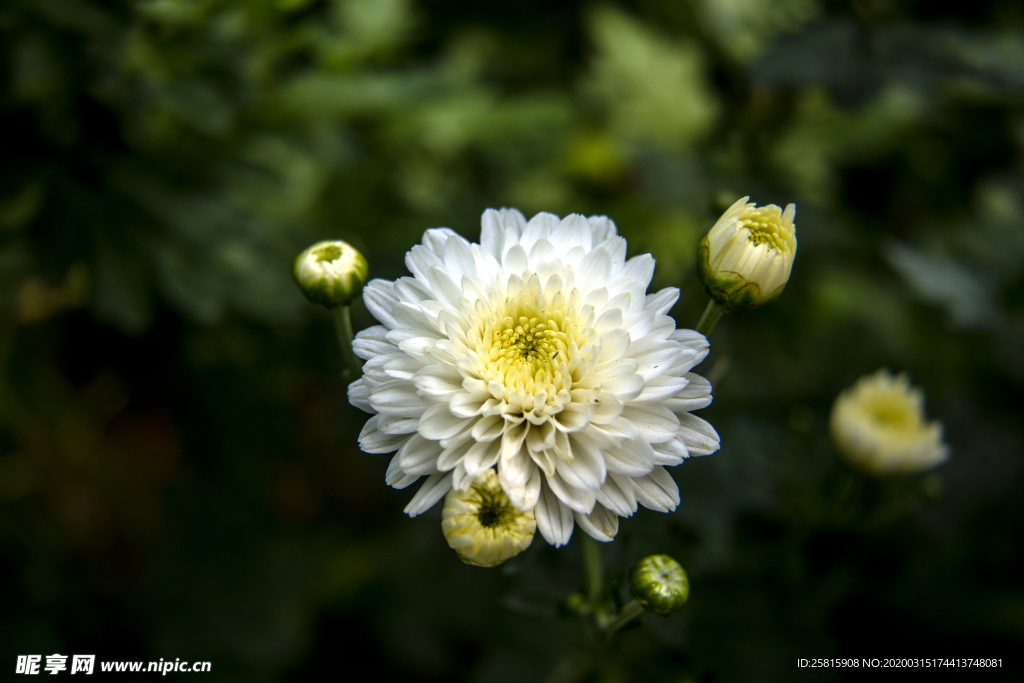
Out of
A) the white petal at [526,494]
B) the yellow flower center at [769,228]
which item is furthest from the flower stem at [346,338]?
the yellow flower center at [769,228]

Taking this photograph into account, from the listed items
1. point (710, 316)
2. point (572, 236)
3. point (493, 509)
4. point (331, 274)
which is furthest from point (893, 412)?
point (331, 274)

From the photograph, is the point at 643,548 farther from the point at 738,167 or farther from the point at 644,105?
the point at 644,105

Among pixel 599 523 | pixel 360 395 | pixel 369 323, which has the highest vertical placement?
pixel 369 323

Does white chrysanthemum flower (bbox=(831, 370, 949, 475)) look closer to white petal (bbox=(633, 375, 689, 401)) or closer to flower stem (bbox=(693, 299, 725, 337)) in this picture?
flower stem (bbox=(693, 299, 725, 337))

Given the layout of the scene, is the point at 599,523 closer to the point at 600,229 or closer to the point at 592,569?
the point at 592,569

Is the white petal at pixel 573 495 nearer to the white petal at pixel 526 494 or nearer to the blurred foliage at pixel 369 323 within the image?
the white petal at pixel 526 494

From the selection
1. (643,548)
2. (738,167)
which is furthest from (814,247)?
(643,548)
